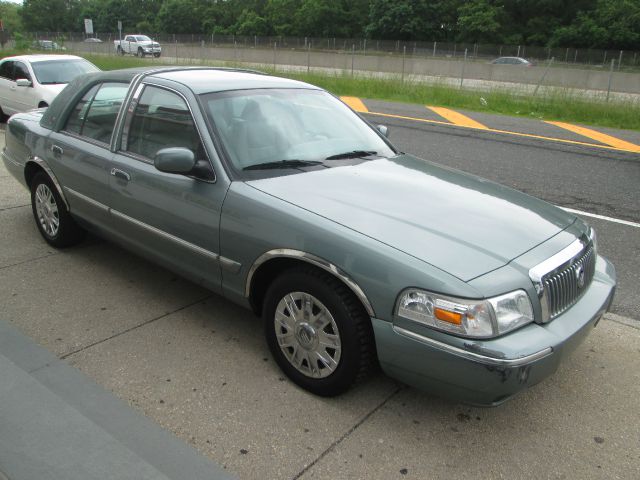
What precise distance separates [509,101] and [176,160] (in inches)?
603

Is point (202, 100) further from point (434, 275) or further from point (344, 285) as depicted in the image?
point (434, 275)

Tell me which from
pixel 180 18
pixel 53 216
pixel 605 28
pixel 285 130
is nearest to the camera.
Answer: pixel 285 130

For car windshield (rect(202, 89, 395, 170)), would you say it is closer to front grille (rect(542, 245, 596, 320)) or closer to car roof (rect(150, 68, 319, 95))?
car roof (rect(150, 68, 319, 95))

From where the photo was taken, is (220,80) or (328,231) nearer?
(328,231)

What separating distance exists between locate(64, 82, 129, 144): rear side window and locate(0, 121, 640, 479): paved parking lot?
1187mm

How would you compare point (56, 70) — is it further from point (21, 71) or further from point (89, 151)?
point (89, 151)

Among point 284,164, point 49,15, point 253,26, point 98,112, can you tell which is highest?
point 49,15

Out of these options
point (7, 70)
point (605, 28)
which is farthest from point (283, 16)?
point (7, 70)

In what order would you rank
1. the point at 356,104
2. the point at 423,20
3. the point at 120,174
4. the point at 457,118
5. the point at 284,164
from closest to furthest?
the point at 284,164
the point at 120,174
the point at 457,118
the point at 356,104
the point at 423,20

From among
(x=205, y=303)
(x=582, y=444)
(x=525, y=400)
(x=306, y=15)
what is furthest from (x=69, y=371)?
(x=306, y=15)

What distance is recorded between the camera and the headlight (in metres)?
2.55

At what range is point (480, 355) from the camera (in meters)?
2.52

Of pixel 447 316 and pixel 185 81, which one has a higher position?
pixel 185 81

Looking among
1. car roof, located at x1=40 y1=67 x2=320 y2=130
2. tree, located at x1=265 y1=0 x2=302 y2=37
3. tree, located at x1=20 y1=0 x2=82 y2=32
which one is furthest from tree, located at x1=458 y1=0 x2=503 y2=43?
tree, located at x1=20 y1=0 x2=82 y2=32
